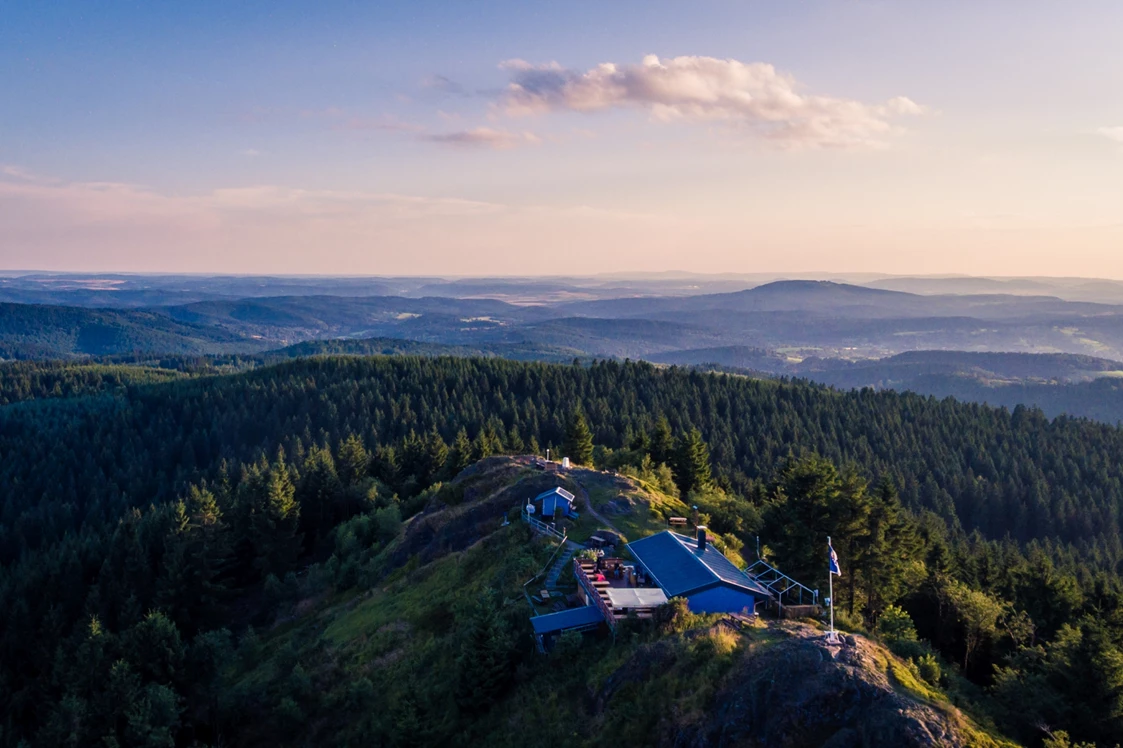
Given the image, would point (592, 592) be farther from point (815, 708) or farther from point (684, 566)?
point (815, 708)

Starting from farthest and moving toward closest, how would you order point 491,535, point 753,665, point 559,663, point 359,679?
point 491,535, point 359,679, point 559,663, point 753,665

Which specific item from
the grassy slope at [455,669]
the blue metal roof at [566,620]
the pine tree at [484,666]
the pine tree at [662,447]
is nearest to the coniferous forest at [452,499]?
the pine tree at [662,447]

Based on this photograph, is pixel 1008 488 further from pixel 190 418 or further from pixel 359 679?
pixel 190 418

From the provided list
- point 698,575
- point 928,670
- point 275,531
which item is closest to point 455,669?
point 698,575

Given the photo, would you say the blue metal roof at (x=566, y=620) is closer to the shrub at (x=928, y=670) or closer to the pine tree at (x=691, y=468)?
the shrub at (x=928, y=670)

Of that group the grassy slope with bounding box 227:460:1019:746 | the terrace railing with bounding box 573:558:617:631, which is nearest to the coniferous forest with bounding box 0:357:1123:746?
the grassy slope with bounding box 227:460:1019:746

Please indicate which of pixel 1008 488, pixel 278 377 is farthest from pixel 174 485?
pixel 1008 488
